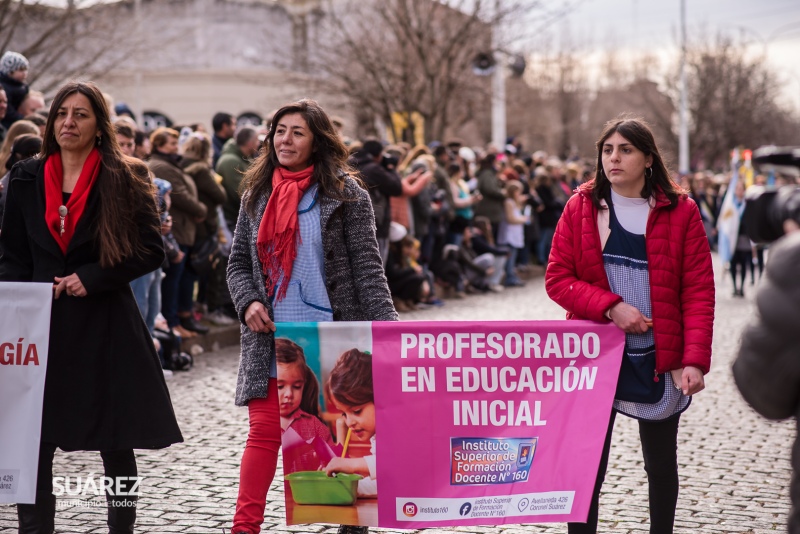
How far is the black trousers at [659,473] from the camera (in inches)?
177

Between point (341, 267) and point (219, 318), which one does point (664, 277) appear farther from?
point (219, 318)

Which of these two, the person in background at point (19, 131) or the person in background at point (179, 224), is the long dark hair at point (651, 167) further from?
the person in background at point (179, 224)

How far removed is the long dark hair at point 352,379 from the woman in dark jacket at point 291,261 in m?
0.25

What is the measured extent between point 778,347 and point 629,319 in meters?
1.80

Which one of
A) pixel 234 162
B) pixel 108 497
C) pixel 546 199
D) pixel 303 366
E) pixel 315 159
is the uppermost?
pixel 234 162

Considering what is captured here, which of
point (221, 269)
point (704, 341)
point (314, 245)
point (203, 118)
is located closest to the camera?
point (704, 341)

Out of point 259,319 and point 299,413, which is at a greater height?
point 259,319

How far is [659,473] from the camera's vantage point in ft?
14.8

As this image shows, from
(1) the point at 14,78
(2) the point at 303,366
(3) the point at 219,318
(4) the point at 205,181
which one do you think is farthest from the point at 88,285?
(3) the point at 219,318

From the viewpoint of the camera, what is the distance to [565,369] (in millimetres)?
4566

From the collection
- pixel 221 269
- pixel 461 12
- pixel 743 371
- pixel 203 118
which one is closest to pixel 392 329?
pixel 743 371

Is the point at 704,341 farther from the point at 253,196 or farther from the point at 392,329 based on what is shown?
the point at 253,196

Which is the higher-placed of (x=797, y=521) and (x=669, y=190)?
(x=669, y=190)

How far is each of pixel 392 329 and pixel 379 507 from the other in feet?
2.36
